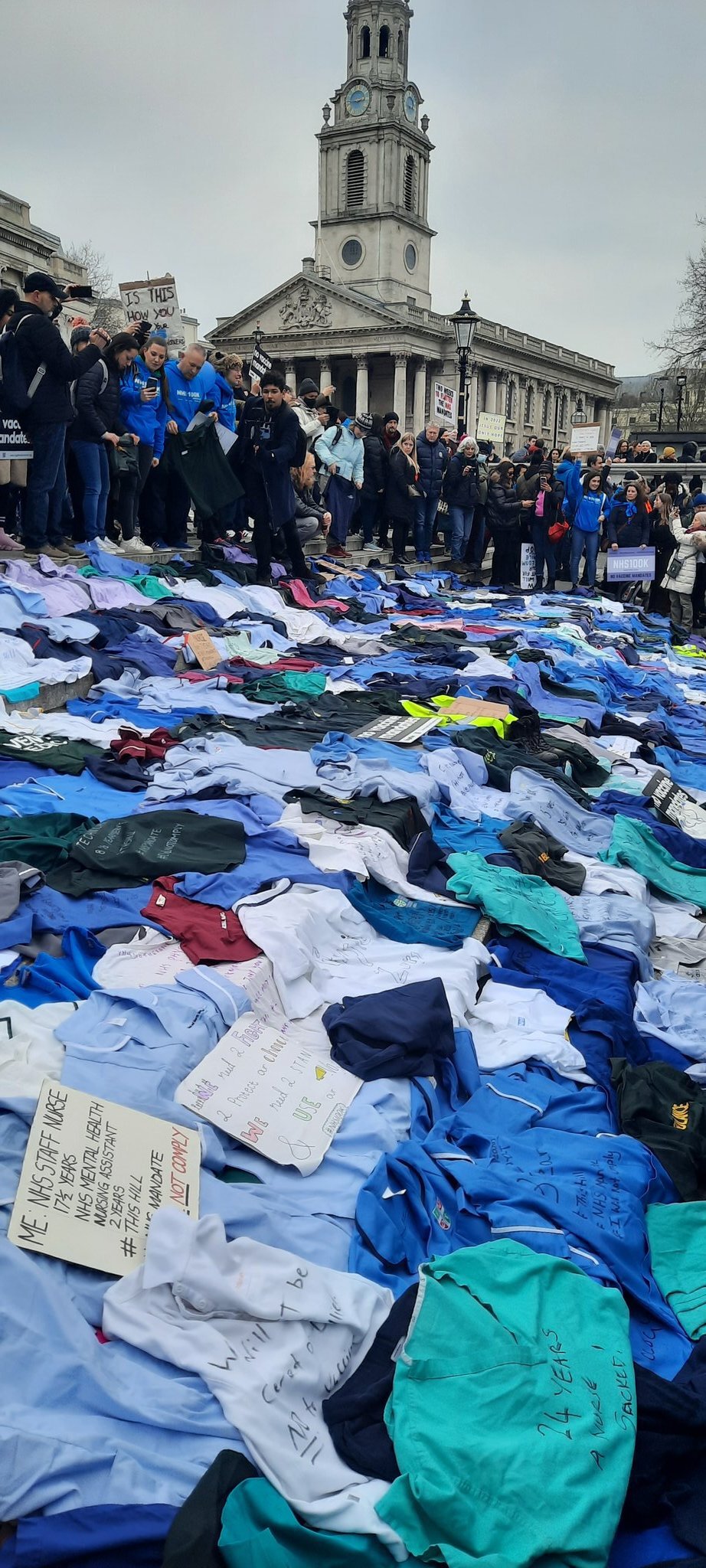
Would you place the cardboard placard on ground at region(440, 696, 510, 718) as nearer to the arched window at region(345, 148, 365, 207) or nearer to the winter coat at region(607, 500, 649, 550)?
the winter coat at region(607, 500, 649, 550)

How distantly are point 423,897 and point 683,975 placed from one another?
1123 mm

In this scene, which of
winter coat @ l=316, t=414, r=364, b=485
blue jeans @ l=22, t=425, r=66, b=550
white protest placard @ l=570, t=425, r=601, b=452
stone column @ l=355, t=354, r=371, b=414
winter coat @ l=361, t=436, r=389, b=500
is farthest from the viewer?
stone column @ l=355, t=354, r=371, b=414

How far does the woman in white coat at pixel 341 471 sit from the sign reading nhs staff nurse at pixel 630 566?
426 centimetres

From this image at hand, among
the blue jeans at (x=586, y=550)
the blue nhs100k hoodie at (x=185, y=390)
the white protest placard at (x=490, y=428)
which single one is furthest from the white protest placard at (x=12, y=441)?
the white protest placard at (x=490, y=428)

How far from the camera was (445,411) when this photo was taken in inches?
667

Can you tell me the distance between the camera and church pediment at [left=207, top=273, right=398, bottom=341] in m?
56.6

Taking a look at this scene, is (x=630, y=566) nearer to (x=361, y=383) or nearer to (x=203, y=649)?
(x=203, y=649)

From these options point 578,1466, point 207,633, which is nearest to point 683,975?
point 578,1466

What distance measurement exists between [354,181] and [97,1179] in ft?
261

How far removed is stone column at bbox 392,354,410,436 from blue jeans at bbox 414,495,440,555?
44.9 metres

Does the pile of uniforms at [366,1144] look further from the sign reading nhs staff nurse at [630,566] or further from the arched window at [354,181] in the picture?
the arched window at [354,181]

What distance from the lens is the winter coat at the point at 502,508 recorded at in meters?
14.8

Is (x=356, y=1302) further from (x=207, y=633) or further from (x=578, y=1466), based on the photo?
(x=207, y=633)

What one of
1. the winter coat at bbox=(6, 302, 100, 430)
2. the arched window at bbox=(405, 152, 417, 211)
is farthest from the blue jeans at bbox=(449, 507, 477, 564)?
the arched window at bbox=(405, 152, 417, 211)
